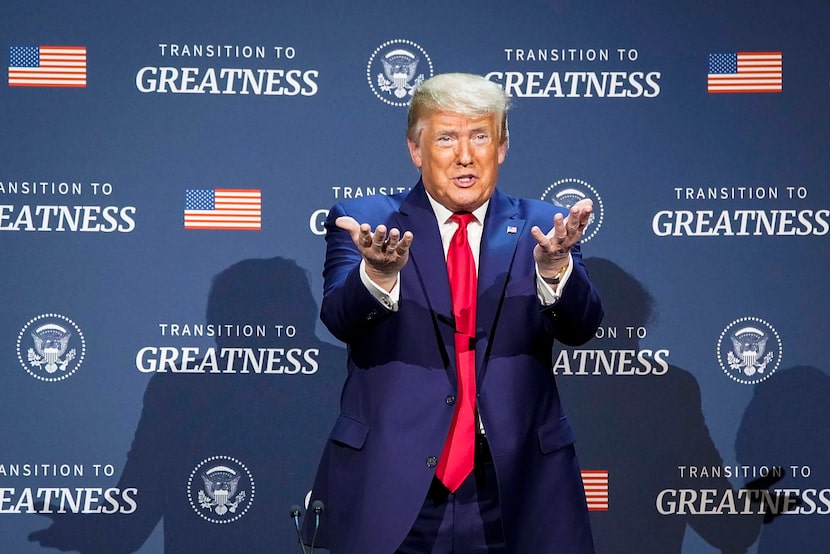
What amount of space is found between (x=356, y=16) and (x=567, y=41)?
0.83 metres

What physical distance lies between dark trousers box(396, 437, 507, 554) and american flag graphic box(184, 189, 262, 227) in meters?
1.99

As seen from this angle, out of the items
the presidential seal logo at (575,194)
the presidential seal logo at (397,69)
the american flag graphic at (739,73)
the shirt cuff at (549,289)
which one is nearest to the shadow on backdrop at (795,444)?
the presidential seal logo at (575,194)

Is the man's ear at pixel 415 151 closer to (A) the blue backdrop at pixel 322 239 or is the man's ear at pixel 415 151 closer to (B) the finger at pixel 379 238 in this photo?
(B) the finger at pixel 379 238

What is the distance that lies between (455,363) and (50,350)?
221 centimetres

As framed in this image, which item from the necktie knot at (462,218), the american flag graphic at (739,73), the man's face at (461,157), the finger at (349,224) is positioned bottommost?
the finger at (349,224)

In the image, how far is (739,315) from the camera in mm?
4121

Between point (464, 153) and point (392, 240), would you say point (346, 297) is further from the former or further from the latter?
point (464, 153)

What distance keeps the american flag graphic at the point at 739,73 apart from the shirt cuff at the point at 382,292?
229 centimetres

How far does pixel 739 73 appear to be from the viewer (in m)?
4.14

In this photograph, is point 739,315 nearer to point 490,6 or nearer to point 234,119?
point 490,6

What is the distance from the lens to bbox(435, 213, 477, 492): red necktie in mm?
2377

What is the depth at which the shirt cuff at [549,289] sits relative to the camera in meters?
2.31

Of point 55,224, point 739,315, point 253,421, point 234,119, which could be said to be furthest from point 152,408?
point 739,315

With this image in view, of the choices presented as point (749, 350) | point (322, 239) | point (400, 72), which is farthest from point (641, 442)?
point (400, 72)
